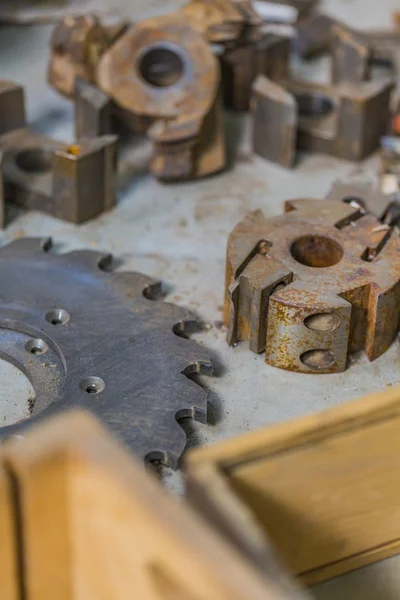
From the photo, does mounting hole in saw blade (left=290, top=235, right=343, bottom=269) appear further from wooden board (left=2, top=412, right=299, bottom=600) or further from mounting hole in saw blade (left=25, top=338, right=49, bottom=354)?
wooden board (left=2, top=412, right=299, bottom=600)

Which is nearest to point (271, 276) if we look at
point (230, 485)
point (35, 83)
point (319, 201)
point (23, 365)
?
point (319, 201)

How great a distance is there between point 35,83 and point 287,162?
1305mm

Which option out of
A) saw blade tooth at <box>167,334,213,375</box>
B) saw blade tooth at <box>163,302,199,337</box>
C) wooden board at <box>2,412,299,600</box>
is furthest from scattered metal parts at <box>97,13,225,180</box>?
wooden board at <box>2,412,299,600</box>

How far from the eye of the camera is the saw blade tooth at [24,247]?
328 centimetres

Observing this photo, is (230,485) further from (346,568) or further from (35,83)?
(35,83)

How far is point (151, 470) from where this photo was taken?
261 centimetres

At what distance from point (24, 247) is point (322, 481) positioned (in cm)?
156

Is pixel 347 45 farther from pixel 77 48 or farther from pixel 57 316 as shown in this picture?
pixel 57 316

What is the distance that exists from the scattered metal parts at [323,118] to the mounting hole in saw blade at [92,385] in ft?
5.00

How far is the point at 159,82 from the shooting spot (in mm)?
4105

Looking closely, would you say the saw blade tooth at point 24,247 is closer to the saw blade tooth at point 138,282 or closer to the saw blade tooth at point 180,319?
the saw blade tooth at point 138,282

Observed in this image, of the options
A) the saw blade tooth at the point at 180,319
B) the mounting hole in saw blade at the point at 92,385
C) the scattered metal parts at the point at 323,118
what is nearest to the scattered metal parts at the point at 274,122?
the scattered metal parts at the point at 323,118

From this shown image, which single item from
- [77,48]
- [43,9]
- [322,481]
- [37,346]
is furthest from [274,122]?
[322,481]

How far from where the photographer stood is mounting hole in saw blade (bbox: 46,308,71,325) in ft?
9.96
